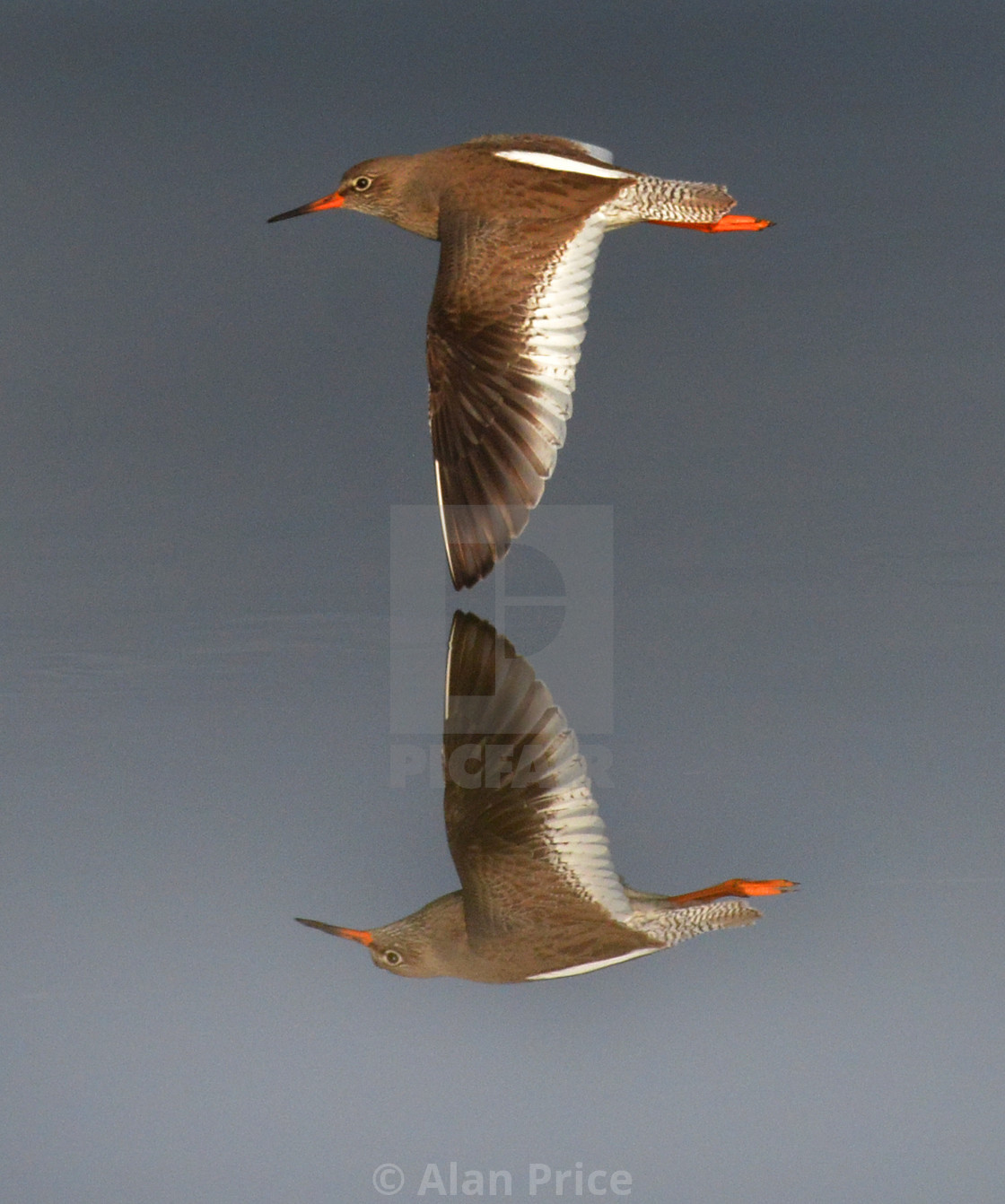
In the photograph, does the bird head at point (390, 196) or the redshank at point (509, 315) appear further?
the bird head at point (390, 196)

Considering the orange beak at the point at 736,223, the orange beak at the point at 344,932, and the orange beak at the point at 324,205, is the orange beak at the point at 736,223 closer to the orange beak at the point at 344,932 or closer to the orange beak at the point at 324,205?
the orange beak at the point at 324,205

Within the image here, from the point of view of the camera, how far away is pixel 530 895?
6.75 feet

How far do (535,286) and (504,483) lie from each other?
34 cm

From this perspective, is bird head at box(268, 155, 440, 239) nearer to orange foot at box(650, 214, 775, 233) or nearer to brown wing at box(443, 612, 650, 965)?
orange foot at box(650, 214, 775, 233)

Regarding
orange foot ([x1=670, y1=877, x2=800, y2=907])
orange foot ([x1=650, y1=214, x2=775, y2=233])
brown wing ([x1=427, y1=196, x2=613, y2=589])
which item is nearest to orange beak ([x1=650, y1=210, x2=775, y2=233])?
orange foot ([x1=650, y1=214, x2=775, y2=233])

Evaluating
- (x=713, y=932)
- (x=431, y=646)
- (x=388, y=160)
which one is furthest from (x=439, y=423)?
(x=713, y=932)

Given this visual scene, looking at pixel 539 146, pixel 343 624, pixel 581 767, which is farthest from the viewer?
pixel 539 146

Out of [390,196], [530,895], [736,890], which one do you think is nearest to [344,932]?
[530,895]

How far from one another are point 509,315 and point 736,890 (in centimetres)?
108

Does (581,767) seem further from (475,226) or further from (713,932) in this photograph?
(475,226)

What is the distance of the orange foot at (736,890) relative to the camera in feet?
6.64

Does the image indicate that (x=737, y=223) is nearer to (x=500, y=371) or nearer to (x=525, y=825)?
(x=500, y=371)

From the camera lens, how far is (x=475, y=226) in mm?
2875

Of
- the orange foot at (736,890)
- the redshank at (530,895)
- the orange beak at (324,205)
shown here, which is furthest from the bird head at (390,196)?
the orange foot at (736,890)
